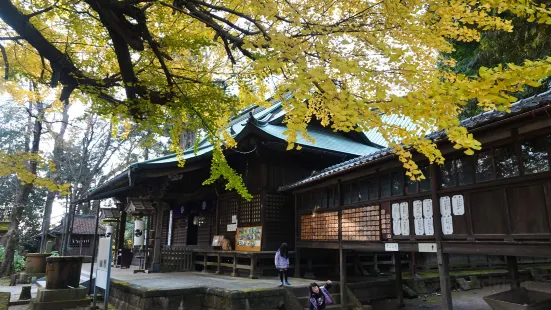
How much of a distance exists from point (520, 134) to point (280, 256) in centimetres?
713

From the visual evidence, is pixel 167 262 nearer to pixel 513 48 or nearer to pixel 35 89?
pixel 35 89

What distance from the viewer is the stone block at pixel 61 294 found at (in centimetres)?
1034

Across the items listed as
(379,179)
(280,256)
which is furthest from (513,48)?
(280,256)

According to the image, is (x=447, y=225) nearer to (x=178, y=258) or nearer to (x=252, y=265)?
(x=252, y=265)

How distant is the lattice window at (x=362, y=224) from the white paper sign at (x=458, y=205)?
2.32m

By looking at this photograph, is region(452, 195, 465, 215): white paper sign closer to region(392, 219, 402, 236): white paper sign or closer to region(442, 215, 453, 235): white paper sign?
region(442, 215, 453, 235): white paper sign

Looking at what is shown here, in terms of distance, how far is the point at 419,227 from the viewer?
8.34 m

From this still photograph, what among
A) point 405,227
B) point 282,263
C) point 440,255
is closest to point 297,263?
point 282,263

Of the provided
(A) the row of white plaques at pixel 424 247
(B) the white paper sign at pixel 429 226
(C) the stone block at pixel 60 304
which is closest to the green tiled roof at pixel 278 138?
(C) the stone block at pixel 60 304

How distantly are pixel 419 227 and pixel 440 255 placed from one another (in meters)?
0.84

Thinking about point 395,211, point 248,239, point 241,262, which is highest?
point 395,211

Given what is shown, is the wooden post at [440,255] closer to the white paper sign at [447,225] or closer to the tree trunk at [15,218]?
the white paper sign at [447,225]

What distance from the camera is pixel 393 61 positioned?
3969 millimetres

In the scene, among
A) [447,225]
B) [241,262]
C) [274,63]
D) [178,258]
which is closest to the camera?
[274,63]
